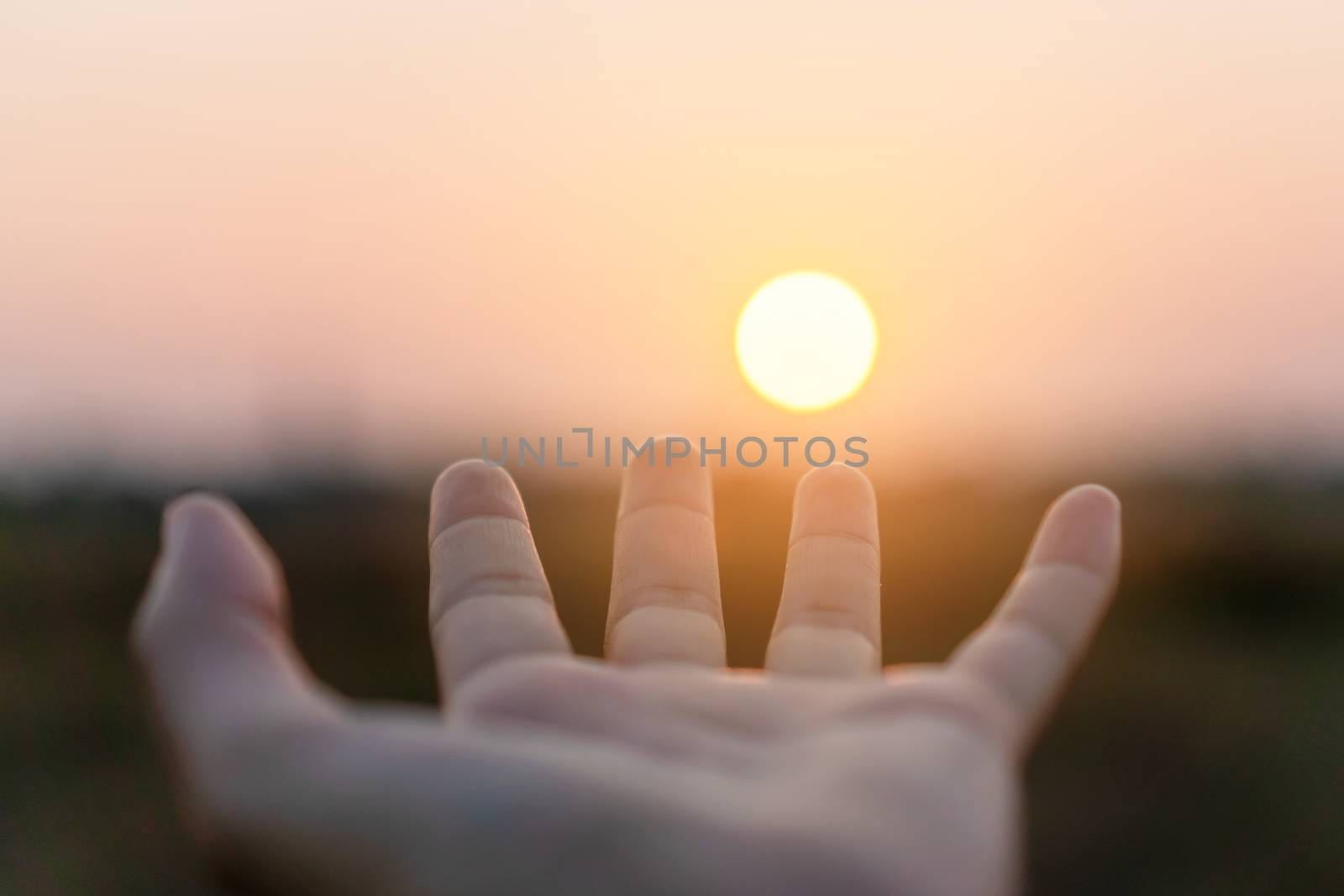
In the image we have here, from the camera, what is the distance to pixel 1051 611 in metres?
2.80

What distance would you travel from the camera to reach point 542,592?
9.71ft

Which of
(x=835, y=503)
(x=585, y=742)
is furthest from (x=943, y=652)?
(x=585, y=742)

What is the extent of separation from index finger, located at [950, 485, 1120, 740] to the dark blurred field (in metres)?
4.72

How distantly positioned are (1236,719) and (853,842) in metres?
10.4

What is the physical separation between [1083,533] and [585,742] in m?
1.55

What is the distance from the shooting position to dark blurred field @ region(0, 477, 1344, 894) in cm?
763

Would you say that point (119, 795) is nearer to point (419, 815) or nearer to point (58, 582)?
point (58, 582)

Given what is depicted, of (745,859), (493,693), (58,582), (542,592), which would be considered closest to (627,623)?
(542,592)

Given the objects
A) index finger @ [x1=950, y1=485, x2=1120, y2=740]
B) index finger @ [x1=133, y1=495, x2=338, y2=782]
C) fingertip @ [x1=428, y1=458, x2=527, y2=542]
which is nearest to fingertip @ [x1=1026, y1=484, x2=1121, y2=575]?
index finger @ [x1=950, y1=485, x2=1120, y2=740]

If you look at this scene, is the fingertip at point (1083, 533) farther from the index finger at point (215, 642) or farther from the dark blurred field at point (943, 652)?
the dark blurred field at point (943, 652)

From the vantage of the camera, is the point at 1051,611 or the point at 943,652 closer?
the point at 1051,611

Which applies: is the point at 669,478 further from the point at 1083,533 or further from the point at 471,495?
the point at 1083,533

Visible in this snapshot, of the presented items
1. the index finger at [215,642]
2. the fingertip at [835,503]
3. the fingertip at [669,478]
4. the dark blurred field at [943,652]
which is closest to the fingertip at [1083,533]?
the fingertip at [835,503]

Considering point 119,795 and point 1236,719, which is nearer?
point 119,795
